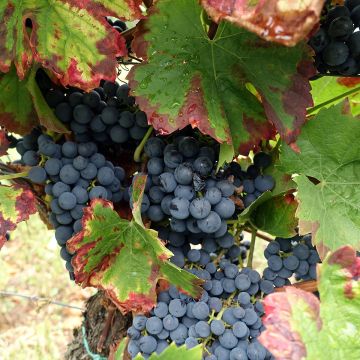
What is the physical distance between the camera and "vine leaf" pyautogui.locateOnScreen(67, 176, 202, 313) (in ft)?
2.28

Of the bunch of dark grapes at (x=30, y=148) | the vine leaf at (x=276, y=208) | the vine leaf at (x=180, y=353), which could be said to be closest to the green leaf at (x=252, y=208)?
the vine leaf at (x=276, y=208)

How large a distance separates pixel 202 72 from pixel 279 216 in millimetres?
238

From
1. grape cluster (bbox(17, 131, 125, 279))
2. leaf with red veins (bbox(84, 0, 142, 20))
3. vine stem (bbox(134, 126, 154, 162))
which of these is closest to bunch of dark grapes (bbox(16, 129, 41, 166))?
grape cluster (bbox(17, 131, 125, 279))

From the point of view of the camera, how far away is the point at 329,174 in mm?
734

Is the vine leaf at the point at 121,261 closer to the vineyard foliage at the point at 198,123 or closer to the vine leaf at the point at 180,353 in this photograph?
the vineyard foliage at the point at 198,123

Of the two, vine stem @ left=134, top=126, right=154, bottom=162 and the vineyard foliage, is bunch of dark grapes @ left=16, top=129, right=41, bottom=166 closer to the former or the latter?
the vineyard foliage

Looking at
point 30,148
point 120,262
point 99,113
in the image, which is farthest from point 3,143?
point 120,262

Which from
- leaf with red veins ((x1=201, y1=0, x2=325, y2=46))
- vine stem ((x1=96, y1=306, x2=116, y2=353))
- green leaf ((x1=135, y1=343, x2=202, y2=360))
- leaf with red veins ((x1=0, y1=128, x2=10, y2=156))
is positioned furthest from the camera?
vine stem ((x1=96, y1=306, x2=116, y2=353))

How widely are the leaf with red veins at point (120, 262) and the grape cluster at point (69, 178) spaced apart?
5cm

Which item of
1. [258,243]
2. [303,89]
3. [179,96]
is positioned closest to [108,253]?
[179,96]

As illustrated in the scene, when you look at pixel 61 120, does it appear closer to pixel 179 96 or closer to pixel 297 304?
pixel 179 96

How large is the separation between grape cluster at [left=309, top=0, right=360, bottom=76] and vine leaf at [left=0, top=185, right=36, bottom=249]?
0.44m

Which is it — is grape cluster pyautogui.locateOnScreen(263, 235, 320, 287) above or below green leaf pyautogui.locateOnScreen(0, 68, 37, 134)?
below

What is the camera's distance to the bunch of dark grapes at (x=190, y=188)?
2.27 ft
